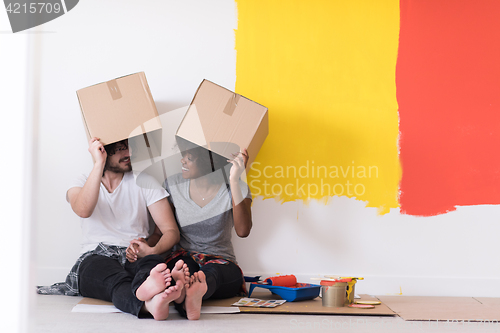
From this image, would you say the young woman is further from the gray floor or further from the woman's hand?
the gray floor

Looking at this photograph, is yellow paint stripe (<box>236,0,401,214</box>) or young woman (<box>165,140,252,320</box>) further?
yellow paint stripe (<box>236,0,401,214</box>)

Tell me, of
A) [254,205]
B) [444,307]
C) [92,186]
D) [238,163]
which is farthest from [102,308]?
[444,307]

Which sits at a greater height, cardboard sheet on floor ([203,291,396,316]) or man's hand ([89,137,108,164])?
man's hand ([89,137,108,164])

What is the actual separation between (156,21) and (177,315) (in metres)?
1.30

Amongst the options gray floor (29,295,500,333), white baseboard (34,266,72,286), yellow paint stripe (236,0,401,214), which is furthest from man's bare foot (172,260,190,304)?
white baseboard (34,266,72,286)

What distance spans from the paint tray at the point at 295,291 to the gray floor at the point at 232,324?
21cm

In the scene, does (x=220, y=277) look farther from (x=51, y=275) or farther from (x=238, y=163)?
(x=51, y=275)

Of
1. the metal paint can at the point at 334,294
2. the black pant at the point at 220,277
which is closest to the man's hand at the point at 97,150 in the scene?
the black pant at the point at 220,277

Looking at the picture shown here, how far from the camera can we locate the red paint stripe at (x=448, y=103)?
1814 mm

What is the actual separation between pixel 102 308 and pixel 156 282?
31cm

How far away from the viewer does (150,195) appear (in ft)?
5.35

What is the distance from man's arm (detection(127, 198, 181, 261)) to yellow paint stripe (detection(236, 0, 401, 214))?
413mm

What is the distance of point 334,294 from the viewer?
55.8 inches

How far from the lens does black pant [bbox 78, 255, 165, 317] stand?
1198mm
